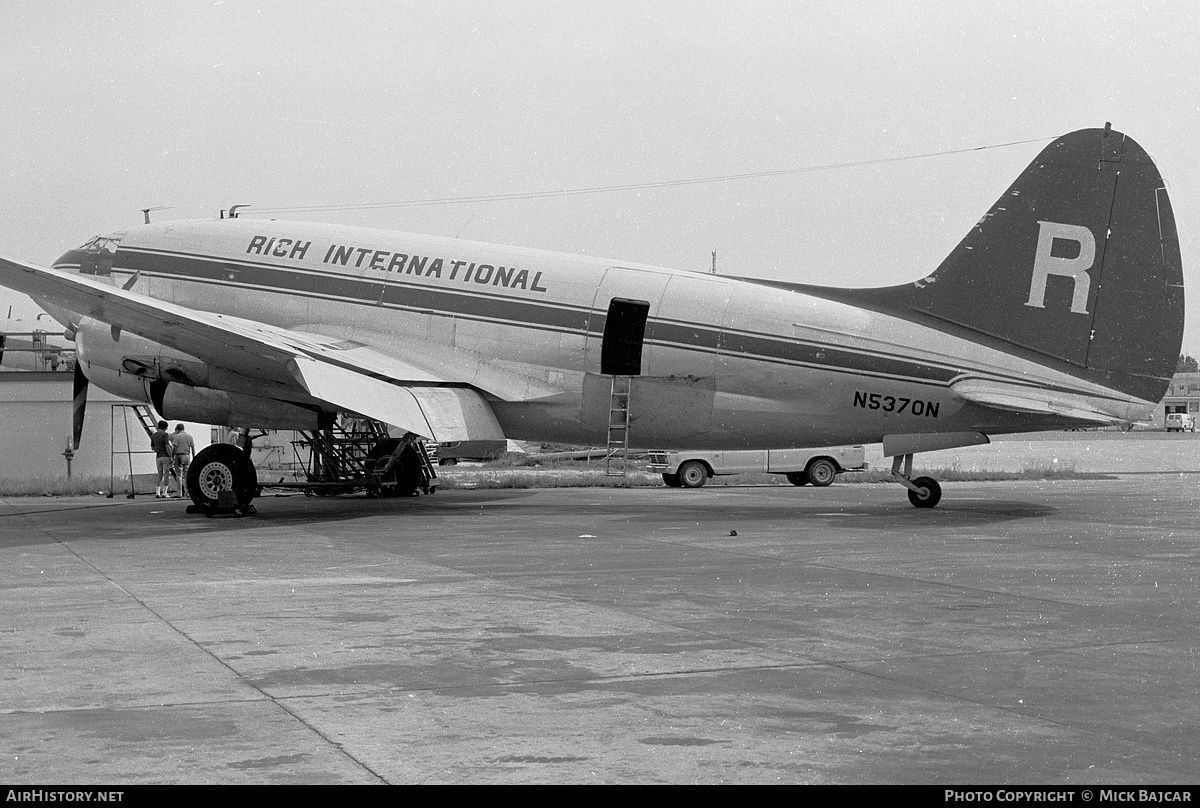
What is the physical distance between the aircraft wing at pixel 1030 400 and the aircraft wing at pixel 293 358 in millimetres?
8363

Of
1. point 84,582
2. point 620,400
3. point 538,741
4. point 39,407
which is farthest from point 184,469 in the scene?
point 538,741

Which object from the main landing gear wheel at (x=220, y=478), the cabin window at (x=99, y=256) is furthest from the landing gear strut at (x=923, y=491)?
the cabin window at (x=99, y=256)

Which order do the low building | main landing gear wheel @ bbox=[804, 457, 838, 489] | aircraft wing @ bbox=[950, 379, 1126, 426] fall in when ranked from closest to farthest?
1. aircraft wing @ bbox=[950, 379, 1126, 426]
2. main landing gear wheel @ bbox=[804, 457, 838, 489]
3. the low building

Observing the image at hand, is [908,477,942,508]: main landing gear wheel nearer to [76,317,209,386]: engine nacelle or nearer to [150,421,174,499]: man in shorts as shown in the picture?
[76,317,209,386]: engine nacelle

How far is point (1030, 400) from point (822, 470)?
16788 mm

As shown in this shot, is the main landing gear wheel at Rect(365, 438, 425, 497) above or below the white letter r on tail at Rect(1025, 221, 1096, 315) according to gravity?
below

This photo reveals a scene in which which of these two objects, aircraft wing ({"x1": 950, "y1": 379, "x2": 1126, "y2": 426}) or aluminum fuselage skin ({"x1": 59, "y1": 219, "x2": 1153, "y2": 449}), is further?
aluminum fuselage skin ({"x1": 59, "y1": 219, "x2": 1153, "y2": 449})

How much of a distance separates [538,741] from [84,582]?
25.6 ft

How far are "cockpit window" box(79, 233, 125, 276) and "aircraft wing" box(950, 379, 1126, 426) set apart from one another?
53.0ft

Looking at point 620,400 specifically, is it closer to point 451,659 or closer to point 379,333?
point 379,333

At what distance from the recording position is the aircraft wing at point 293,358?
18.8 m

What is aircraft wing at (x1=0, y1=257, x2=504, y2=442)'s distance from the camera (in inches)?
742

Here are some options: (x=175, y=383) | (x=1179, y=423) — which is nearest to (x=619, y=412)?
(x=175, y=383)

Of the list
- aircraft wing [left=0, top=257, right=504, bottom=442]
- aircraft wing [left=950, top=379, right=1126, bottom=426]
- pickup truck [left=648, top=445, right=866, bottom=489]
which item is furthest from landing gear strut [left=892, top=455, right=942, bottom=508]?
pickup truck [left=648, top=445, right=866, bottom=489]
